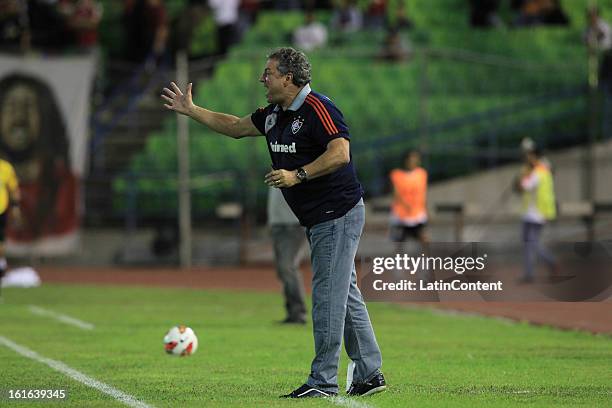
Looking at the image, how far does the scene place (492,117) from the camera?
27.3 meters

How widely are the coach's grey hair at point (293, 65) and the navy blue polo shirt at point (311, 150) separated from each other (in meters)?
0.09

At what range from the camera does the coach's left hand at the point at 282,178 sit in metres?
8.85

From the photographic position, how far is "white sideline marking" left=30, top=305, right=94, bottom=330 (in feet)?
51.8

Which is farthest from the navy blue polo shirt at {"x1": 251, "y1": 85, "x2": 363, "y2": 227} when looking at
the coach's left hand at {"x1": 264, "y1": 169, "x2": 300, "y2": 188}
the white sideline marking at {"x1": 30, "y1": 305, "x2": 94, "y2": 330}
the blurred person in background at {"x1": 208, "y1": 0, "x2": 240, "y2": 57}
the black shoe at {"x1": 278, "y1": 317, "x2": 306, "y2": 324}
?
the blurred person in background at {"x1": 208, "y1": 0, "x2": 240, "y2": 57}

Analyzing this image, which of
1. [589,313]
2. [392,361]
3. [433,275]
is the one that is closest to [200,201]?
[589,313]

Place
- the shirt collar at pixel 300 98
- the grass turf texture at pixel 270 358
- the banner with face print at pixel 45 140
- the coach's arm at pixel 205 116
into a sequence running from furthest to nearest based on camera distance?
the banner with face print at pixel 45 140 < the coach's arm at pixel 205 116 < the grass turf texture at pixel 270 358 < the shirt collar at pixel 300 98

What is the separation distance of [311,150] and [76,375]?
3.02 meters

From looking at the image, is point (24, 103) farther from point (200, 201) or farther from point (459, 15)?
point (459, 15)

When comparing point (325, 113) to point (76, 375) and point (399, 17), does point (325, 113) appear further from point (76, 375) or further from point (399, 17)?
point (399, 17)

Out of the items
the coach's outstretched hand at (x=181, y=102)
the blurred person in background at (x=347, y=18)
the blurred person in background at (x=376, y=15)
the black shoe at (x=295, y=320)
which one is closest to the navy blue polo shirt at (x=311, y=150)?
the coach's outstretched hand at (x=181, y=102)

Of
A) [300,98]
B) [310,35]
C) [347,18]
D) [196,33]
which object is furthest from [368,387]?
[196,33]

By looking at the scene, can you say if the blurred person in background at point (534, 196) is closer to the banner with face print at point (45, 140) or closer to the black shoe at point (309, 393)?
the banner with face print at point (45, 140)

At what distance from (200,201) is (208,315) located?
10.1 metres

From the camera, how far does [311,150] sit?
30.2ft
